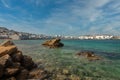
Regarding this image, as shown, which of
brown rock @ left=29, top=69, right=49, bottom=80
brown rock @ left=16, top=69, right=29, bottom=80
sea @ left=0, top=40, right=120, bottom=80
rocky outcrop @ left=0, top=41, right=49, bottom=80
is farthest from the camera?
sea @ left=0, top=40, right=120, bottom=80

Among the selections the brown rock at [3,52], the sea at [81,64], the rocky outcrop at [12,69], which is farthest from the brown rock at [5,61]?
the sea at [81,64]

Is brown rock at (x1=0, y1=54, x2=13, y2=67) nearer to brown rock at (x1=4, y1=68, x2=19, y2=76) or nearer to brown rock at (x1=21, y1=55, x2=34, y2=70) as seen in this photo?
brown rock at (x1=4, y1=68, x2=19, y2=76)

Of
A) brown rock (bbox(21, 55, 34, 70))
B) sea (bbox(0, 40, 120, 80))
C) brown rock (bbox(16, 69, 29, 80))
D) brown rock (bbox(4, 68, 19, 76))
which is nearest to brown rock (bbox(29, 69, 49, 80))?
brown rock (bbox(16, 69, 29, 80))

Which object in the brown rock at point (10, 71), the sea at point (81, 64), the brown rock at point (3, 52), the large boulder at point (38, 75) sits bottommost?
the sea at point (81, 64)

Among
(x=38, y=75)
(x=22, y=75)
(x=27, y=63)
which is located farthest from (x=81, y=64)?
(x=22, y=75)

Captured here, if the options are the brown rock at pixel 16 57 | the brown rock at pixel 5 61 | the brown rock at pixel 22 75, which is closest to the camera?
the brown rock at pixel 5 61

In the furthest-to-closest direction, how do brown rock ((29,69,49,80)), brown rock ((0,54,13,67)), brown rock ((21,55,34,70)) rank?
brown rock ((21,55,34,70))
brown rock ((29,69,49,80))
brown rock ((0,54,13,67))

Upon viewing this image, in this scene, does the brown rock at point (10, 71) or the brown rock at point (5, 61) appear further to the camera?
the brown rock at point (5, 61)

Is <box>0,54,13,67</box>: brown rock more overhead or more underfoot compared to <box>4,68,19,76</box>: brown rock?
more overhead

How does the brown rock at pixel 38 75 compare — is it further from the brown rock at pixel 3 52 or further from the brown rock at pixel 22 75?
the brown rock at pixel 3 52

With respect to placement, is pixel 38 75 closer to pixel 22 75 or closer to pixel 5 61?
pixel 22 75

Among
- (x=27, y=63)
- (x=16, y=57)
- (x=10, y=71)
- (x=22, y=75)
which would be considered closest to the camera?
(x=10, y=71)

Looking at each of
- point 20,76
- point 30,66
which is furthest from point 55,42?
point 20,76

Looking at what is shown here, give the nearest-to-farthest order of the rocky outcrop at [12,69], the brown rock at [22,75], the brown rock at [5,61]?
the rocky outcrop at [12,69]
the brown rock at [5,61]
the brown rock at [22,75]
